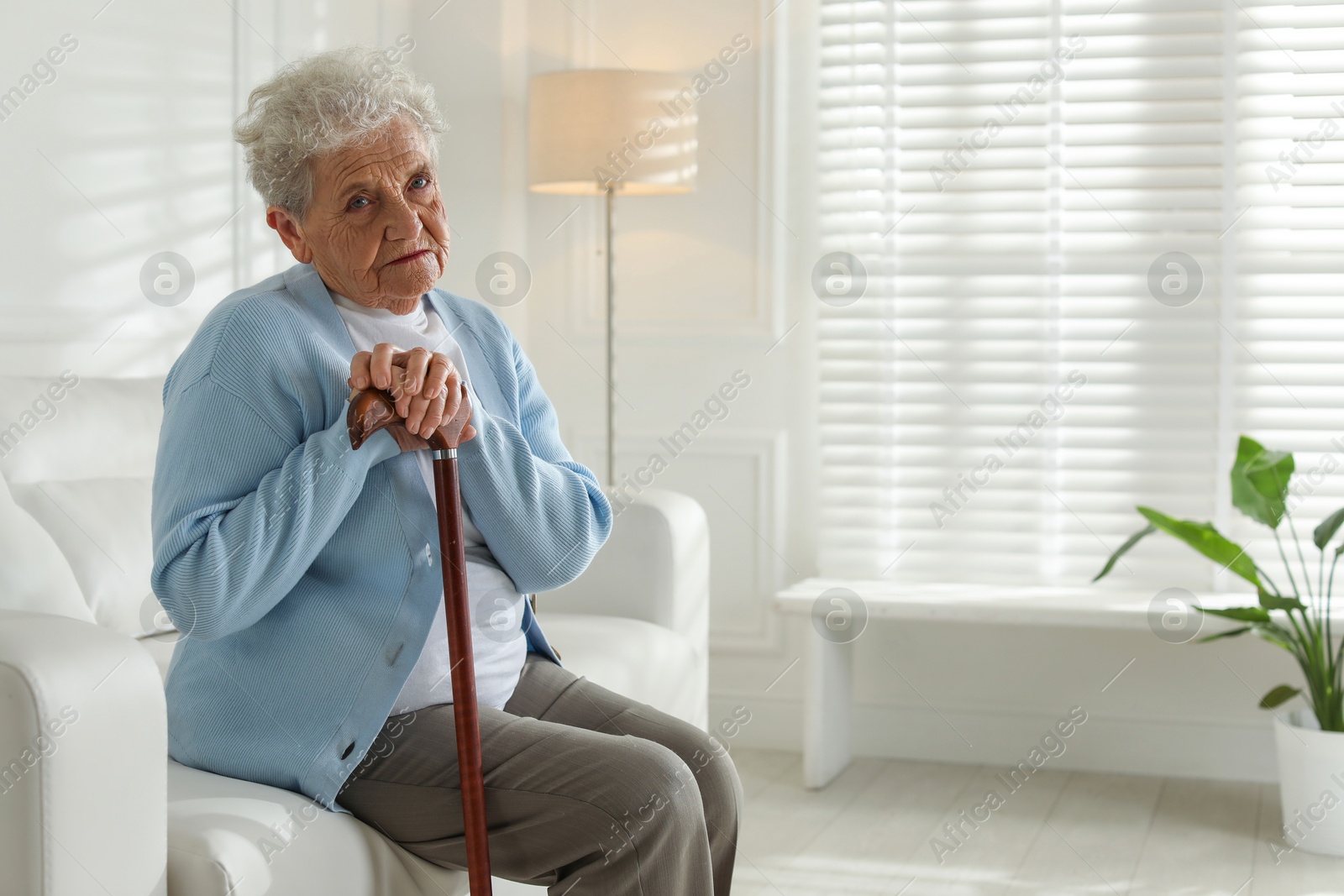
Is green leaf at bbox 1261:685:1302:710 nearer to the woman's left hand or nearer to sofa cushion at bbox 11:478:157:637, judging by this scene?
the woman's left hand

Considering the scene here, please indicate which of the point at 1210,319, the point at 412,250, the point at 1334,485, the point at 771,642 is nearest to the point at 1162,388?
the point at 1210,319

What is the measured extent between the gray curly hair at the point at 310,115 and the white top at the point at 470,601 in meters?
0.16

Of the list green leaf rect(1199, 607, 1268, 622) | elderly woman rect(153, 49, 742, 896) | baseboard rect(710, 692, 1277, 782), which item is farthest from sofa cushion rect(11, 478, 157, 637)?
green leaf rect(1199, 607, 1268, 622)

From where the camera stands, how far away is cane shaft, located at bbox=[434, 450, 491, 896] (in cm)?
131

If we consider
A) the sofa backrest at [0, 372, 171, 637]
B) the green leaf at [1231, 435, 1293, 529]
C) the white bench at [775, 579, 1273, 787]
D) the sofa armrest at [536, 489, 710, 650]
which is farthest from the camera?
the white bench at [775, 579, 1273, 787]

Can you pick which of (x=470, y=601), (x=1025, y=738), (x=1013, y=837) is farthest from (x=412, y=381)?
(x=1025, y=738)

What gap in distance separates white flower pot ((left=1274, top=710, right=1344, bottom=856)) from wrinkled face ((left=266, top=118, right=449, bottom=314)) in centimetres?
208

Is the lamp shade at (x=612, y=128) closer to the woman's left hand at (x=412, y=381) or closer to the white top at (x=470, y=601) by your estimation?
the white top at (x=470, y=601)

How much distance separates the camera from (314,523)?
1.33m

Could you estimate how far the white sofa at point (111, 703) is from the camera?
1.12 m

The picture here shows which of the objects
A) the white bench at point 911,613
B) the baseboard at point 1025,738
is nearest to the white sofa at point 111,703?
the white bench at point 911,613

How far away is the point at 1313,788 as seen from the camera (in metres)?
2.54

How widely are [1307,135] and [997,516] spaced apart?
3.79 feet

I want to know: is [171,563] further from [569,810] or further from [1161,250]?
[1161,250]
